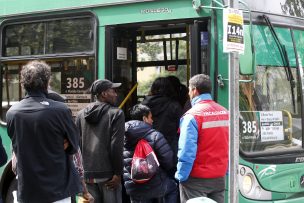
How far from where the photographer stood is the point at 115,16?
5891mm

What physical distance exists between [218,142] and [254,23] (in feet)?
4.59

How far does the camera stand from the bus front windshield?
216 inches

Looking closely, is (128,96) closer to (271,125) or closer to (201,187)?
(271,125)

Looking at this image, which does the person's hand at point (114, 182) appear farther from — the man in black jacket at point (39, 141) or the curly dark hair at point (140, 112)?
the man in black jacket at point (39, 141)

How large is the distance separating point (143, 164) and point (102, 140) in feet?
1.48

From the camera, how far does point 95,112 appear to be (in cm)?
527

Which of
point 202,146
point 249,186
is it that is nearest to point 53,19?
point 202,146

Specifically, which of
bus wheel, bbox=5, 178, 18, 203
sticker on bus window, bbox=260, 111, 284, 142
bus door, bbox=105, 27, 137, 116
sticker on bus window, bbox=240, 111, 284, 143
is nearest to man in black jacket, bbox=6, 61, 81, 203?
bus door, bbox=105, 27, 137, 116

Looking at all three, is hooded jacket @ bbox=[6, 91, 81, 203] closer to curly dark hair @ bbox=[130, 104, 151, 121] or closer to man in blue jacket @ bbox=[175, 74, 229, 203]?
man in blue jacket @ bbox=[175, 74, 229, 203]

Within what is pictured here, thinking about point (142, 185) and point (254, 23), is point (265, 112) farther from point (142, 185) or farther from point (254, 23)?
point (142, 185)

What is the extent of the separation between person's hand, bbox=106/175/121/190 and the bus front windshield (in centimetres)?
125

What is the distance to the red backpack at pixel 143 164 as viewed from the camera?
5195mm

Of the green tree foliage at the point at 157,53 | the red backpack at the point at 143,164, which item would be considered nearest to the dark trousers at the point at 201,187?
the red backpack at the point at 143,164

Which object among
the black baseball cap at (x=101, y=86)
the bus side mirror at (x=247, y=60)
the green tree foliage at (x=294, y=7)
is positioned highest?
the green tree foliage at (x=294, y=7)
